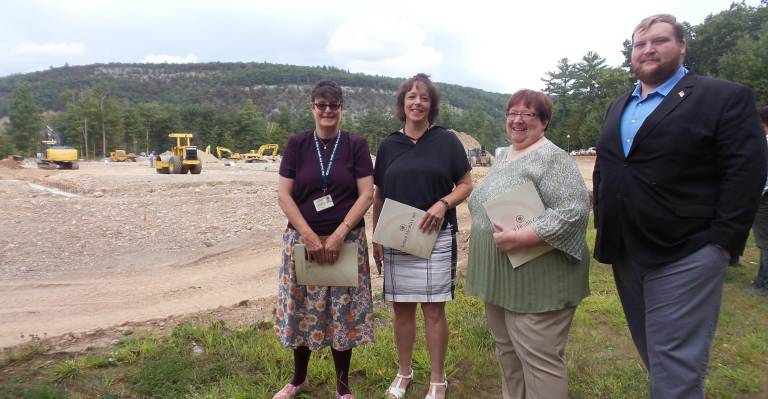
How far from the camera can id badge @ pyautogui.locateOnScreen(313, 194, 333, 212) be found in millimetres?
2662

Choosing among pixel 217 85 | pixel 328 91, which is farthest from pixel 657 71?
pixel 217 85

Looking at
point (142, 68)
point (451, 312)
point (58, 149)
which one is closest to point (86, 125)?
point (58, 149)

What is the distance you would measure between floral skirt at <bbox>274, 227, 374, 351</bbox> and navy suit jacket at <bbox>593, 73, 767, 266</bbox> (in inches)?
54.4

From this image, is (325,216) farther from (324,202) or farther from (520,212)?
(520,212)

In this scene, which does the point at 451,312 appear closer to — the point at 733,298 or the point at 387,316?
the point at 387,316

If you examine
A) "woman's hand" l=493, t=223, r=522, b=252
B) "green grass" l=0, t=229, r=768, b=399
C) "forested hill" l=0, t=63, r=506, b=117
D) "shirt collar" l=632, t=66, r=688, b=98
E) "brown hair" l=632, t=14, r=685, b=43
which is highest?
"forested hill" l=0, t=63, r=506, b=117

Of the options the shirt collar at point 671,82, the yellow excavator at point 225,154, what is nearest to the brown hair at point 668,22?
the shirt collar at point 671,82

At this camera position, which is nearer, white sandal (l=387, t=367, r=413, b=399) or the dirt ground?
white sandal (l=387, t=367, r=413, b=399)

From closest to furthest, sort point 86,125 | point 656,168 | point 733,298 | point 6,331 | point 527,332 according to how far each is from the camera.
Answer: point 656,168
point 527,332
point 733,298
point 6,331
point 86,125

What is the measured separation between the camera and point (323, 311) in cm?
274

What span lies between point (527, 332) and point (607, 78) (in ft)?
209

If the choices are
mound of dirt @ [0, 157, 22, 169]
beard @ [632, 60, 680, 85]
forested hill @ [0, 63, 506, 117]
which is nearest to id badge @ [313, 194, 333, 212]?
beard @ [632, 60, 680, 85]

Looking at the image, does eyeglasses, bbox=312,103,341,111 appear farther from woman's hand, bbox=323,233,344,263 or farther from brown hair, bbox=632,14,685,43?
brown hair, bbox=632,14,685,43

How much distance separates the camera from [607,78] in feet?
192
